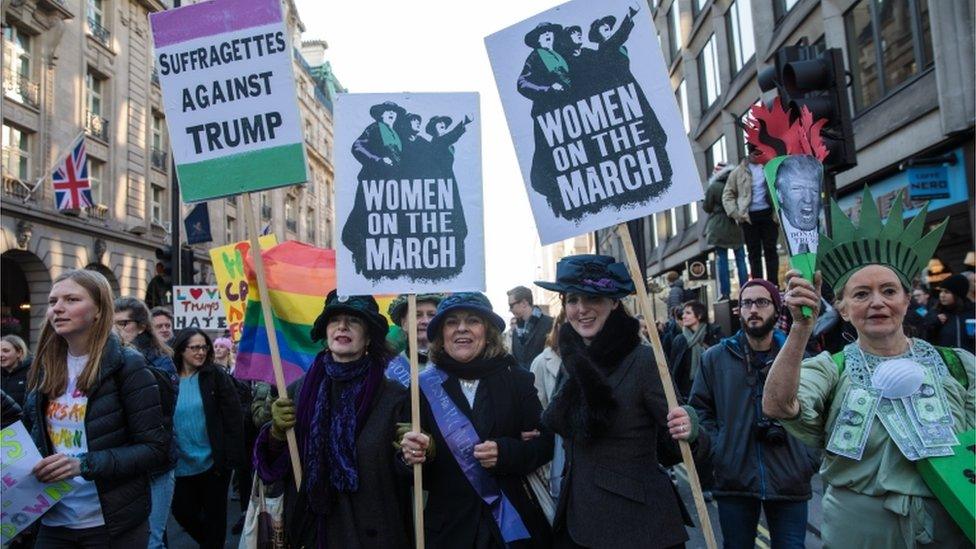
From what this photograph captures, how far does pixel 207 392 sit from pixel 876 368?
4742 mm

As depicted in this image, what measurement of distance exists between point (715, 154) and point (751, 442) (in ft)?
65.2

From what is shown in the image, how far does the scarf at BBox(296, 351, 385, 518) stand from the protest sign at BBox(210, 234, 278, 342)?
475cm

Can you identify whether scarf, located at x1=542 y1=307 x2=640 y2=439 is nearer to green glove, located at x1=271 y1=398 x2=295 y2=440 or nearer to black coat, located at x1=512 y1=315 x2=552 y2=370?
green glove, located at x1=271 y1=398 x2=295 y2=440

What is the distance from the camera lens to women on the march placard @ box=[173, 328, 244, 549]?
17.3 ft

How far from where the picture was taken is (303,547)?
3.30 metres

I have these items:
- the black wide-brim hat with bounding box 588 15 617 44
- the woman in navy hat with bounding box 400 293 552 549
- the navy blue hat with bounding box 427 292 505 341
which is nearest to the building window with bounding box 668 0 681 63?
the black wide-brim hat with bounding box 588 15 617 44

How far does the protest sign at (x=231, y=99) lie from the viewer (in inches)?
148

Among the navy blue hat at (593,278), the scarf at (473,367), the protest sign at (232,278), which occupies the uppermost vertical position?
the protest sign at (232,278)

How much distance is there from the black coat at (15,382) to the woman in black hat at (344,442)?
3845 mm

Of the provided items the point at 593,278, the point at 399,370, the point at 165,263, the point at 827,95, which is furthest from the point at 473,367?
the point at 165,263

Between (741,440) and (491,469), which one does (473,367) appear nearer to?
(491,469)

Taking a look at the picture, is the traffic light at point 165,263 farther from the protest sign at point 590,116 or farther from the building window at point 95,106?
the building window at point 95,106

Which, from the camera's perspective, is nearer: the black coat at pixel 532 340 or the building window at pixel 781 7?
the black coat at pixel 532 340

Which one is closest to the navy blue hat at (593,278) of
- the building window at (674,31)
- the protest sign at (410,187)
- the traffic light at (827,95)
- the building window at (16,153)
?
the protest sign at (410,187)
